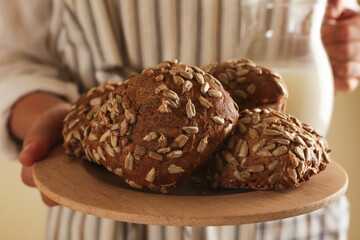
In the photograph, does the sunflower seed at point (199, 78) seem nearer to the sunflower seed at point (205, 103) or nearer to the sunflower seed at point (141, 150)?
the sunflower seed at point (205, 103)

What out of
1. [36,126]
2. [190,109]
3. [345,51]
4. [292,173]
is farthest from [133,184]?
[345,51]

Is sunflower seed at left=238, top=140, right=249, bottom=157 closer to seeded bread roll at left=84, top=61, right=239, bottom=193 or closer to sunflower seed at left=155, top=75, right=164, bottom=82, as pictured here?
seeded bread roll at left=84, top=61, right=239, bottom=193

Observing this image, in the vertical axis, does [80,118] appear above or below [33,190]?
above

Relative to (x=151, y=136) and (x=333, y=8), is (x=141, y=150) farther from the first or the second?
(x=333, y=8)

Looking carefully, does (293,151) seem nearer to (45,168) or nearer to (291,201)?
(291,201)

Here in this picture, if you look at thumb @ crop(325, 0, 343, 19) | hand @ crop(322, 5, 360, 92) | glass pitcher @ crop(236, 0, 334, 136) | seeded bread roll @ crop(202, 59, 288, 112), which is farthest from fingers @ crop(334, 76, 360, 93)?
seeded bread roll @ crop(202, 59, 288, 112)

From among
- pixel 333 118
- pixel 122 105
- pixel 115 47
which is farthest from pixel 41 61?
pixel 333 118
